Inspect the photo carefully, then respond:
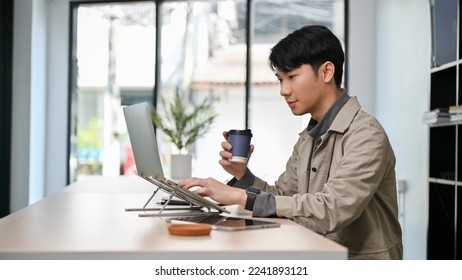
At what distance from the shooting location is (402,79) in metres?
4.26

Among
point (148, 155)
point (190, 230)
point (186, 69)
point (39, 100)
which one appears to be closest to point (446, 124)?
point (148, 155)

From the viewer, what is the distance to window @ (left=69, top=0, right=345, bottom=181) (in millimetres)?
5566

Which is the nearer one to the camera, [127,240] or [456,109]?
[127,240]

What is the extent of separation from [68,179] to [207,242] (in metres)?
4.77

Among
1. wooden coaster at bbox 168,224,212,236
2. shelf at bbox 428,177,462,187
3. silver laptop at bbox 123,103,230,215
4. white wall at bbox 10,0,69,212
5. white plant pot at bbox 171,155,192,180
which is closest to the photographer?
wooden coaster at bbox 168,224,212,236

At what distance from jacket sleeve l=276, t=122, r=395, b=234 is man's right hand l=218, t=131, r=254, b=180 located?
200 millimetres

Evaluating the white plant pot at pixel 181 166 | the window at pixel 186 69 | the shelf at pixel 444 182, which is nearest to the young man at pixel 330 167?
the shelf at pixel 444 182

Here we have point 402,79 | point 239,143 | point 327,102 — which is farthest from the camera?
point 402,79

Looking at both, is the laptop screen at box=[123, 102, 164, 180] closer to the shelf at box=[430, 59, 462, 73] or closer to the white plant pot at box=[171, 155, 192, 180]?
the white plant pot at box=[171, 155, 192, 180]

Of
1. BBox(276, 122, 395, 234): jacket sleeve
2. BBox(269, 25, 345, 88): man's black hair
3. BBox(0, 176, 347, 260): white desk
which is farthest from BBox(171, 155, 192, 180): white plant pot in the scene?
BBox(276, 122, 395, 234): jacket sleeve

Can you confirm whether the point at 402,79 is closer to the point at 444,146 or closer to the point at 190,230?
the point at 444,146

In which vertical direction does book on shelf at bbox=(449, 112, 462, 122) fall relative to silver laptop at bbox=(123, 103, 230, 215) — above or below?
above

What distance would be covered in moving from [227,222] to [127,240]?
0.31m
